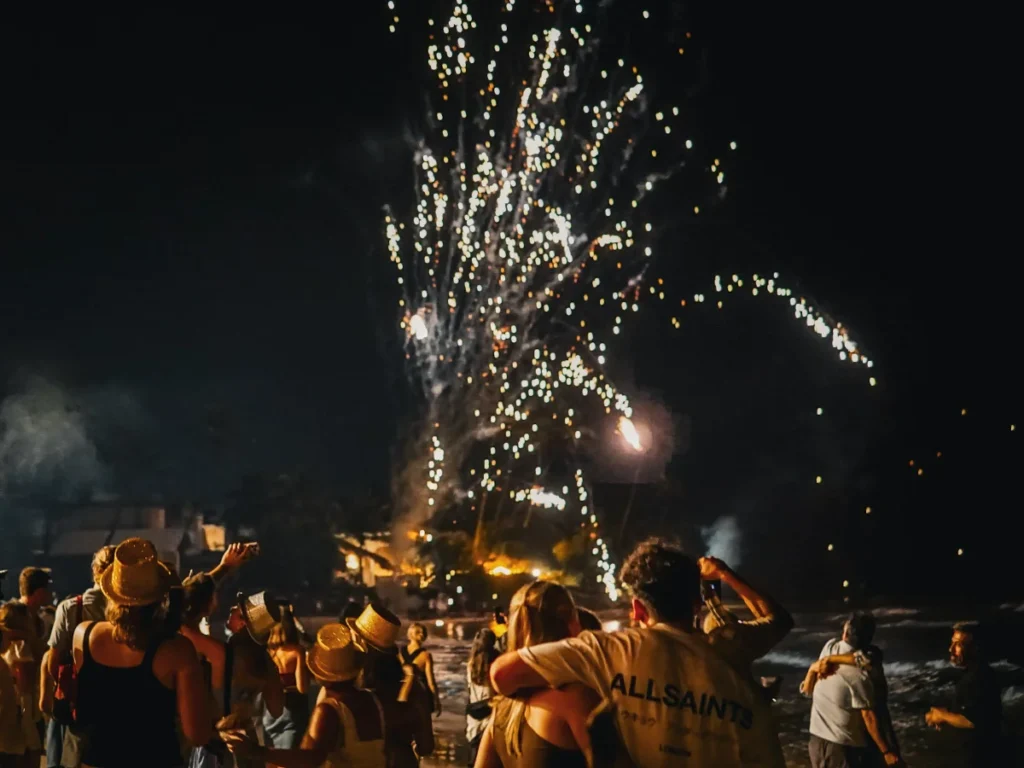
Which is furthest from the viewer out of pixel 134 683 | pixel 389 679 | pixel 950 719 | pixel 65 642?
pixel 950 719

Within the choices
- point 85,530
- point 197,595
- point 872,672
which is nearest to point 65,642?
point 197,595

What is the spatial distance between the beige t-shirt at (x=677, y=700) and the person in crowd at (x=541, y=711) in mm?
152

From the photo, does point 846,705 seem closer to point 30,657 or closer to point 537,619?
point 537,619

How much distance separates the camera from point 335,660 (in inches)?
153

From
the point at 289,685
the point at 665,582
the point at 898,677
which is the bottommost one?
the point at 898,677

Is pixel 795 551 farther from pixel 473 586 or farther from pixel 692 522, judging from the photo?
pixel 473 586

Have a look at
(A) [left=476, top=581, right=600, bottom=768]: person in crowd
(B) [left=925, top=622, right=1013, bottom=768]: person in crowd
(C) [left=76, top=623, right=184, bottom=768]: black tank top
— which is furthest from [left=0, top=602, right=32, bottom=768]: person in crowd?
(B) [left=925, top=622, right=1013, bottom=768]: person in crowd

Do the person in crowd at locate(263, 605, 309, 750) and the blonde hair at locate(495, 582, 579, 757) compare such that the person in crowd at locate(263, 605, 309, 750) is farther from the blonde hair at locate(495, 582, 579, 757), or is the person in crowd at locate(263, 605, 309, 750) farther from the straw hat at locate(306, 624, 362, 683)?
the blonde hair at locate(495, 582, 579, 757)

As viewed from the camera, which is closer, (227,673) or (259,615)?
(227,673)

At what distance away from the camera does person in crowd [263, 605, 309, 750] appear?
5293 mm

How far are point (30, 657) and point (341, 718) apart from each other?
3.22 meters

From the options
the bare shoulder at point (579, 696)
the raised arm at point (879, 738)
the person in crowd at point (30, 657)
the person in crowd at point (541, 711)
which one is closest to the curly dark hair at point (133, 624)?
the person in crowd at point (541, 711)

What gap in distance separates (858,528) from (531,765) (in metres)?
32.9

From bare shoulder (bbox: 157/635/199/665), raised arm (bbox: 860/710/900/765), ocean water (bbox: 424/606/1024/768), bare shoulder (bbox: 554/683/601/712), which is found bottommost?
ocean water (bbox: 424/606/1024/768)
